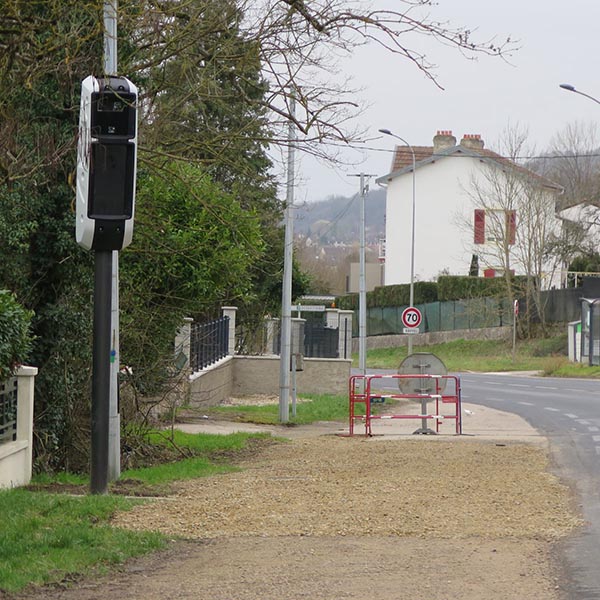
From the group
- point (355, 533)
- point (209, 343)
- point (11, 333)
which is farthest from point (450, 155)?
point (355, 533)

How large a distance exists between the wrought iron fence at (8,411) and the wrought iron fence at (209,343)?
1296cm

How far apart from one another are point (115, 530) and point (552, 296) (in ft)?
169

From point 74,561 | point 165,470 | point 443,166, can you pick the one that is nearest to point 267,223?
point 165,470

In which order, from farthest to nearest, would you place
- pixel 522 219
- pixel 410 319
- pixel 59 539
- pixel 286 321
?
pixel 522 219 < pixel 410 319 < pixel 286 321 < pixel 59 539

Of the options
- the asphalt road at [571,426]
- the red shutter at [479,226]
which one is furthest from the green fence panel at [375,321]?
the asphalt road at [571,426]

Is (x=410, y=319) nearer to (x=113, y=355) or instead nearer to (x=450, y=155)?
(x=113, y=355)

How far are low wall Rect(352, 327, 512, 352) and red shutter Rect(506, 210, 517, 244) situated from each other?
469 cm

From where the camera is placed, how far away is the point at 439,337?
6575 centimetres

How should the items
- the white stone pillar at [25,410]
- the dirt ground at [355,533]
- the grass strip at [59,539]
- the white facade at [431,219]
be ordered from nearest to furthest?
the dirt ground at [355,533] < the grass strip at [59,539] < the white stone pillar at [25,410] < the white facade at [431,219]

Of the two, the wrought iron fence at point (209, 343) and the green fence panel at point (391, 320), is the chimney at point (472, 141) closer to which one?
the green fence panel at point (391, 320)

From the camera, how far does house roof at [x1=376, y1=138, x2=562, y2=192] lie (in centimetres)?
6075

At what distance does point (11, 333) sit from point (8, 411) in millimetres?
1470

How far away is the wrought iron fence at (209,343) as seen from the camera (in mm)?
28375

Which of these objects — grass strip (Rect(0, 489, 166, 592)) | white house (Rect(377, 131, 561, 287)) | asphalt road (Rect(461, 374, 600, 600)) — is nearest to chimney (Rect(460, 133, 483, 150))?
white house (Rect(377, 131, 561, 287))
